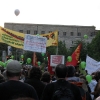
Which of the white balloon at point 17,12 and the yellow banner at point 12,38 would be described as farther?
the white balloon at point 17,12

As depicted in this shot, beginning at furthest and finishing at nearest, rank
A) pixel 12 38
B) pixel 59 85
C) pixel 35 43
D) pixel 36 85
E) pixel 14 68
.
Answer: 1. pixel 12 38
2. pixel 35 43
3. pixel 36 85
4. pixel 59 85
5. pixel 14 68

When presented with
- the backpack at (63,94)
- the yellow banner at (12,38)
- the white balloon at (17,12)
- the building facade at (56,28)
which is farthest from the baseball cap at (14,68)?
the building facade at (56,28)

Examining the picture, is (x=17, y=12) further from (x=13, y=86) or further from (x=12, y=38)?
(x=13, y=86)

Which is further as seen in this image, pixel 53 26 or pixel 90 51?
pixel 53 26

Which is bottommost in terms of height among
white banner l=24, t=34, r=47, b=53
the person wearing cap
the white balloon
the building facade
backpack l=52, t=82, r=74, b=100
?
backpack l=52, t=82, r=74, b=100

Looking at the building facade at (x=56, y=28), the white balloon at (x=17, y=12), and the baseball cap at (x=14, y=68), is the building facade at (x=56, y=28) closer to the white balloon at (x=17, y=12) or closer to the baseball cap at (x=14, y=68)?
the white balloon at (x=17, y=12)

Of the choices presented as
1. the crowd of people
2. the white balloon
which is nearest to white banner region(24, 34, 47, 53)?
the crowd of people

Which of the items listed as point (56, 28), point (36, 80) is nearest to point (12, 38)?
point (36, 80)

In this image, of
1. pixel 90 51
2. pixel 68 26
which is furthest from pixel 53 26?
pixel 90 51

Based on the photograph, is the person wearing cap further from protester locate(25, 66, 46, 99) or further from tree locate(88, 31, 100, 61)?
tree locate(88, 31, 100, 61)

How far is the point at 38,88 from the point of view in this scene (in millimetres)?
6129

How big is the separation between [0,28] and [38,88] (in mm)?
11976

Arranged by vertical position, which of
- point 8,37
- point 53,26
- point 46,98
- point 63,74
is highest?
point 53,26

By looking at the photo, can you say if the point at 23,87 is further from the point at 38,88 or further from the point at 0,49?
the point at 0,49
